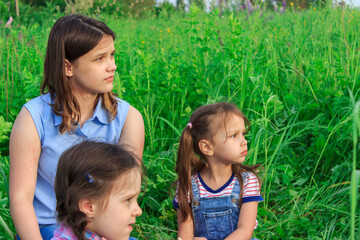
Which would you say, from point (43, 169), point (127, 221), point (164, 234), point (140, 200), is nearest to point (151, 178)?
point (140, 200)

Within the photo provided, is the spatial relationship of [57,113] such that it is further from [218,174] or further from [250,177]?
[250,177]

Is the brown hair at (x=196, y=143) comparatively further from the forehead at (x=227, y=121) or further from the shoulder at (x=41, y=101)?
the shoulder at (x=41, y=101)

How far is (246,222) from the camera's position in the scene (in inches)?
79.4

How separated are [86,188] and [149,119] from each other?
4.27 ft

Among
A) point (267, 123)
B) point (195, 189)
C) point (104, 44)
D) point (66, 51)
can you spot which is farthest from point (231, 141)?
point (66, 51)

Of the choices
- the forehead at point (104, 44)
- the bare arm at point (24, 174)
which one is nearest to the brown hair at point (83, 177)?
the bare arm at point (24, 174)

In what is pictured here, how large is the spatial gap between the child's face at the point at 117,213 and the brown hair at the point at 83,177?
3 centimetres

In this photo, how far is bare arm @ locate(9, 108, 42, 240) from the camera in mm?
1756

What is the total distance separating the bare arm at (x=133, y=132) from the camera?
2080 mm

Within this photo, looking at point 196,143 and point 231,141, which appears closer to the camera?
point 231,141

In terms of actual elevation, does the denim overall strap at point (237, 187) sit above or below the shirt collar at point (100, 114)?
below

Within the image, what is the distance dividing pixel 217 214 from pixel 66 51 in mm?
1029

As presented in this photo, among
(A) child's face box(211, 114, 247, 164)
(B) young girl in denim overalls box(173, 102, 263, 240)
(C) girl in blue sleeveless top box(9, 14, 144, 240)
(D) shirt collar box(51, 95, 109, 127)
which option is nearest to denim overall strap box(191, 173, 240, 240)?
(B) young girl in denim overalls box(173, 102, 263, 240)

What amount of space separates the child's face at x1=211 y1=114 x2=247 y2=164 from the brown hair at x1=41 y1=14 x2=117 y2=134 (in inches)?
26.2
